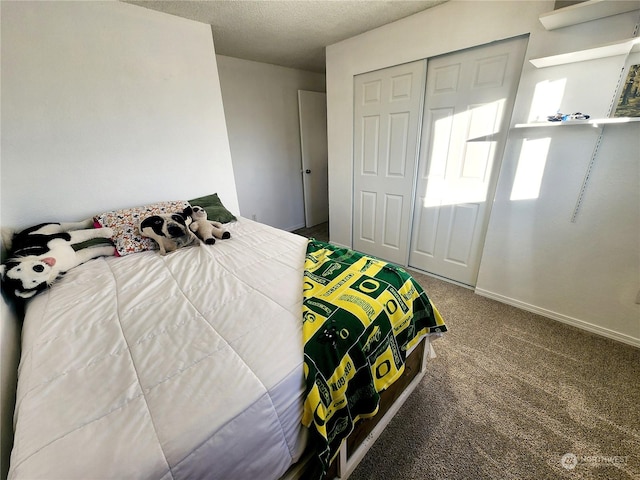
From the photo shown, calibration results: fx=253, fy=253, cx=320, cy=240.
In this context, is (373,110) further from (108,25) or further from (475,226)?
(108,25)

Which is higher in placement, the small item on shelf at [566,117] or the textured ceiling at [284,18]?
the textured ceiling at [284,18]

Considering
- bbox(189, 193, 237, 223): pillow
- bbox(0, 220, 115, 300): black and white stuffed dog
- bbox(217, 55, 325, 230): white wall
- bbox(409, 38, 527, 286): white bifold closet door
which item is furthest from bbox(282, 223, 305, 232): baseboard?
bbox(0, 220, 115, 300): black and white stuffed dog

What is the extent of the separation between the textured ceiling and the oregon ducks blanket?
2.00 meters

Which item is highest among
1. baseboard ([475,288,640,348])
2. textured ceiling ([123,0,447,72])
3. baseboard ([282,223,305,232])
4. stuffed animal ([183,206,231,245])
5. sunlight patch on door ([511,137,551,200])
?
textured ceiling ([123,0,447,72])

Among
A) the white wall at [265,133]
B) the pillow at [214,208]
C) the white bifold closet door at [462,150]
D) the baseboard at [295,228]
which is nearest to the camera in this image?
the white bifold closet door at [462,150]

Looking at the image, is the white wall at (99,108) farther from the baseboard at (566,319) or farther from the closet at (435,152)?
the baseboard at (566,319)

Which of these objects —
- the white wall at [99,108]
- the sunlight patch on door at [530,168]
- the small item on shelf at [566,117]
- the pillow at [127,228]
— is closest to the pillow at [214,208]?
the white wall at [99,108]

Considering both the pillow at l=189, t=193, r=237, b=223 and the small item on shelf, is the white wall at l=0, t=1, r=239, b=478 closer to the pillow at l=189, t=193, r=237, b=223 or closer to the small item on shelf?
the pillow at l=189, t=193, r=237, b=223

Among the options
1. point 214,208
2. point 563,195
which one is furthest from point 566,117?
point 214,208

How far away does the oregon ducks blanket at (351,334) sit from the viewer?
85 centimetres

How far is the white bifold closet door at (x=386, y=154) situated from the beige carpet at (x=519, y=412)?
4.32 feet

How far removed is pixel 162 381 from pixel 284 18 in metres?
2.66

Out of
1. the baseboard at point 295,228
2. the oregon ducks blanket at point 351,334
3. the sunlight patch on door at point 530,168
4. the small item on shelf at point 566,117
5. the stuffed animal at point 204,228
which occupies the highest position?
the small item on shelf at point 566,117

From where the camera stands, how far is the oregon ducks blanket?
848 mm
